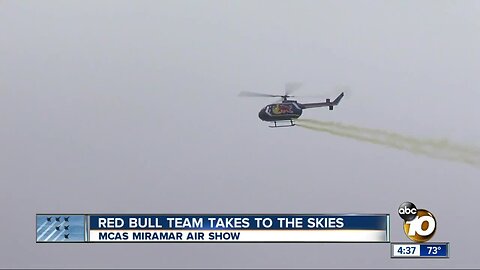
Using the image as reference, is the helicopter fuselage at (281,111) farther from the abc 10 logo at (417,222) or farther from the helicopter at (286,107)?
the abc 10 logo at (417,222)

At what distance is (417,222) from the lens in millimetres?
2098

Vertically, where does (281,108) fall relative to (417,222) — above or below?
above

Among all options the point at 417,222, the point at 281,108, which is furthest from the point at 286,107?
the point at 417,222

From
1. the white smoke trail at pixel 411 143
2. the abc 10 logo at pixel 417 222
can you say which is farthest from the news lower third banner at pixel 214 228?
the white smoke trail at pixel 411 143

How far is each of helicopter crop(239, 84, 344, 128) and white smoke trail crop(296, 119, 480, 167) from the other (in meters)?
0.10

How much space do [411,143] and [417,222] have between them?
1.18 ft

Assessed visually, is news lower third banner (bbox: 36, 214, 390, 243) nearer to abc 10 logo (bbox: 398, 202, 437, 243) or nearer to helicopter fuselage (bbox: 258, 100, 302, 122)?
abc 10 logo (bbox: 398, 202, 437, 243)

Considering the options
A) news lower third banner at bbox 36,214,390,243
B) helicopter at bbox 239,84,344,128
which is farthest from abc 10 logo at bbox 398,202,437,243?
helicopter at bbox 239,84,344,128

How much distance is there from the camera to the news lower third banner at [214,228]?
2102 millimetres

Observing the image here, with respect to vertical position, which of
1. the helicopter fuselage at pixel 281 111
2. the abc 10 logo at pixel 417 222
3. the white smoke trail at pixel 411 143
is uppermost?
the helicopter fuselage at pixel 281 111

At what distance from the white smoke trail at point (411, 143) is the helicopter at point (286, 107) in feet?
0.33

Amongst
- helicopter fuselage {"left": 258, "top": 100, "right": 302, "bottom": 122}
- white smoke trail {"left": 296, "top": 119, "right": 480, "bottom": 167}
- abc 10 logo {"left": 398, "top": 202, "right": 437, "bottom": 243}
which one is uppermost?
helicopter fuselage {"left": 258, "top": 100, "right": 302, "bottom": 122}

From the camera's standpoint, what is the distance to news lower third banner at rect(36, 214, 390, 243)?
2.10m

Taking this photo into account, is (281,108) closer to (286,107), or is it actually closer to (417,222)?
(286,107)
